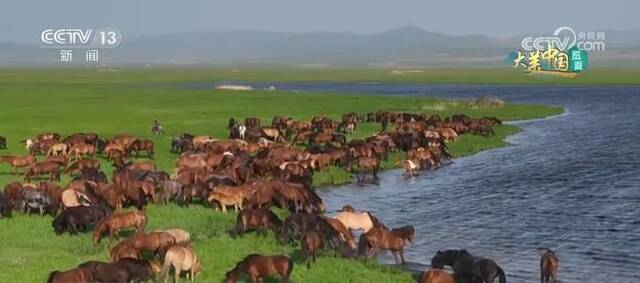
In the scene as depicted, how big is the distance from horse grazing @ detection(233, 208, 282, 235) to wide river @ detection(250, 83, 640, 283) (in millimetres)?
2620

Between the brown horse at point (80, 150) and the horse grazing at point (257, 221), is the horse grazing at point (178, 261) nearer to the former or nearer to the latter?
the horse grazing at point (257, 221)

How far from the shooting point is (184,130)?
44281 millimetres

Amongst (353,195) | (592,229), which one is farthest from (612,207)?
(353,195)

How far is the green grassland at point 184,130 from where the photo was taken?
15.9m

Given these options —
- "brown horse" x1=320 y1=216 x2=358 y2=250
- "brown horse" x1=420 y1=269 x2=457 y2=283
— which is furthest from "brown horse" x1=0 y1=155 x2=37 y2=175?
"brown horse" x1=420 y1=269 x2=457 y2=283

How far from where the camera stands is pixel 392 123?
48.8 m

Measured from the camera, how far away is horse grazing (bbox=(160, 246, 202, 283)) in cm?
1448

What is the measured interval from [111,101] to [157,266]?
59.1m

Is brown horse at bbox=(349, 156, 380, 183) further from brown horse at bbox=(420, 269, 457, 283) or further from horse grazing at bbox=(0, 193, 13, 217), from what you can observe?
brown horse at bbox=(420, 269, 457, 283)

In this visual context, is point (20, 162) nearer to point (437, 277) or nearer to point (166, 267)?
point (166, 267)

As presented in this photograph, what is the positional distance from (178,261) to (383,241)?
14.7 ft

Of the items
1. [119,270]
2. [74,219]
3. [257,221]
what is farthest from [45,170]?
[119,270]

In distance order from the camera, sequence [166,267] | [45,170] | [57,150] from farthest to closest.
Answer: [57,150] → [45,170] → [166,267]

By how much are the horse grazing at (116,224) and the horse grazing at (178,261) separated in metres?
3.19
